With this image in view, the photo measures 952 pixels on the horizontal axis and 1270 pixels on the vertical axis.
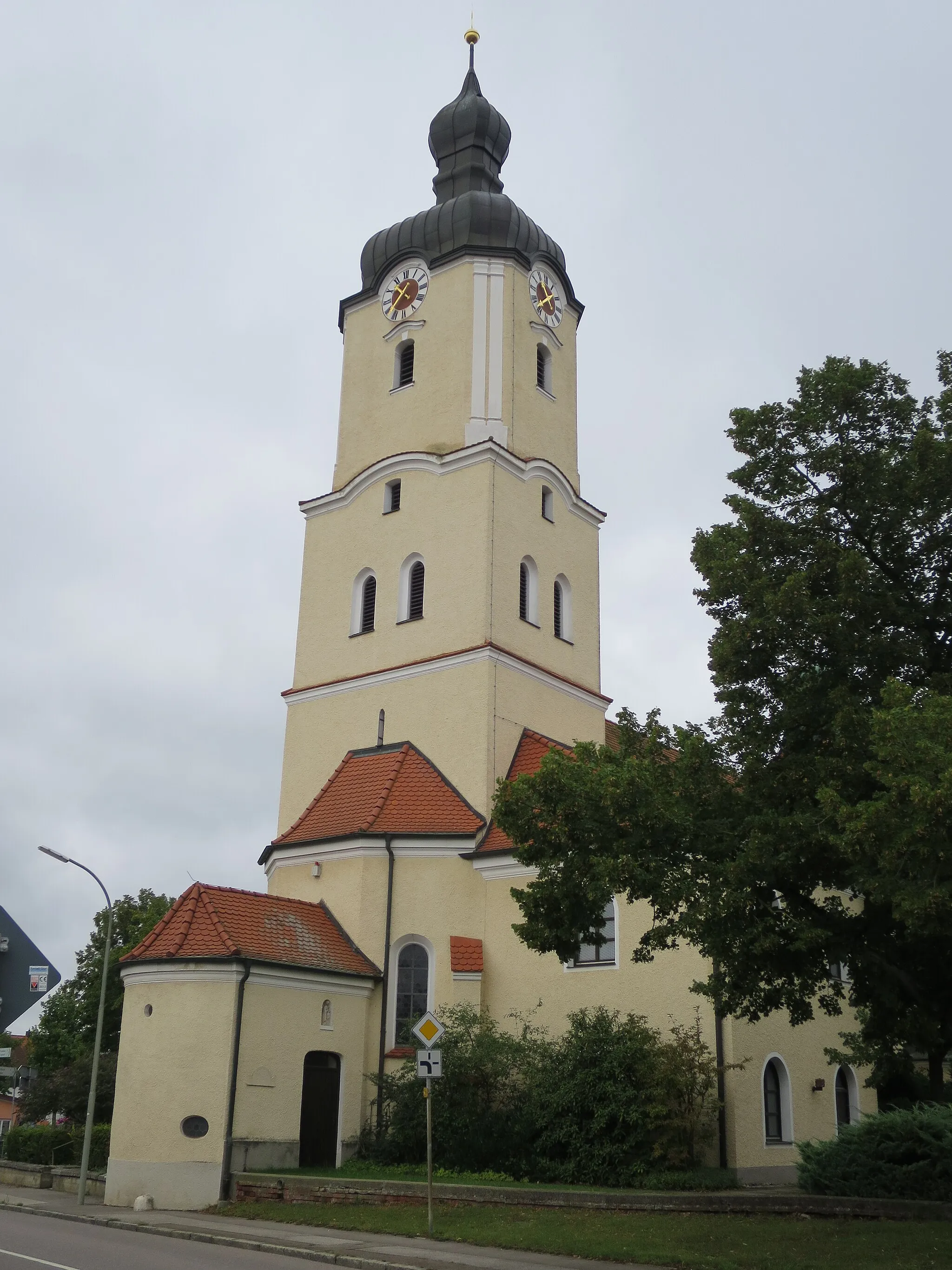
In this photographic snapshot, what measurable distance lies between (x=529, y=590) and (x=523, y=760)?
191 inches

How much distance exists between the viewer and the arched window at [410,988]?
23.9 metres

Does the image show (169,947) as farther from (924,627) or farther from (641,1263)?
(924,627)

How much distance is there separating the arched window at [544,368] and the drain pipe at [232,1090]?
17.8 metres

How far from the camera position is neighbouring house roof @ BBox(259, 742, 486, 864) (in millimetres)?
25641

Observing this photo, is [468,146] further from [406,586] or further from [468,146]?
[406,586]

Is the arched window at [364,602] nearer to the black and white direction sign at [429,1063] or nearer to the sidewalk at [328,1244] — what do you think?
the sidewalk at [328,1244]

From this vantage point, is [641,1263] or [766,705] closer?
[641,1263]

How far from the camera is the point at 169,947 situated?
21750mm

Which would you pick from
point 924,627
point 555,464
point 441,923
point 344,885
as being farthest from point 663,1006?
point 555,464

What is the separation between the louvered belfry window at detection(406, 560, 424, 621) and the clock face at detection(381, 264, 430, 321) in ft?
24.2

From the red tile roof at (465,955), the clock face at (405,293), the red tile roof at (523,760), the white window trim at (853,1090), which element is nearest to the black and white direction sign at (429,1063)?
the red tile roof at (465,955)

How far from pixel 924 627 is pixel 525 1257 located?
8.27 m

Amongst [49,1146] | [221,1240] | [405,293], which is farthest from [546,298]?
[49,1146]

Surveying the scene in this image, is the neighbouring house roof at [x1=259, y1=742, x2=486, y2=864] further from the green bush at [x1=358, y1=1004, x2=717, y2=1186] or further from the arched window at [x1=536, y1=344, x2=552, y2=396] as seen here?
the arched window at [x1=536, y1=344, x2=552, y2=396]
